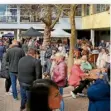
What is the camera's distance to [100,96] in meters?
5.10

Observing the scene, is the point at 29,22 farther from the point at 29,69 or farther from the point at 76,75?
the point at 29,69

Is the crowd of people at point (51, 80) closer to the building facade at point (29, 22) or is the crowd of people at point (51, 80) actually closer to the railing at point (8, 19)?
the building facade at point (29, 22)

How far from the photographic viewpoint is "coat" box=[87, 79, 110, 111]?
16.5ft

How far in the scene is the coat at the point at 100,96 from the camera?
502cm

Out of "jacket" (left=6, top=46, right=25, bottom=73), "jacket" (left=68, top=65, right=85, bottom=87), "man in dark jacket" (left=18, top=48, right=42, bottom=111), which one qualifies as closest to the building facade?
"jacket" (left=68, top=65, right=85, bottom=87)

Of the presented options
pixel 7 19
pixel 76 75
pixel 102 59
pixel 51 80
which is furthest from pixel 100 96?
pixel 7 19

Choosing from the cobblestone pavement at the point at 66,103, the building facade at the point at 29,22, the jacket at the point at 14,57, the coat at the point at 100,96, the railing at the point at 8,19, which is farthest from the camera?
the railing at the point at 8,19

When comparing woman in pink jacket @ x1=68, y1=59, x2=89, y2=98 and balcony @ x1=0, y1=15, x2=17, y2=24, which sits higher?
balcony @ x1=0, y1=15, x2=17, y2=24

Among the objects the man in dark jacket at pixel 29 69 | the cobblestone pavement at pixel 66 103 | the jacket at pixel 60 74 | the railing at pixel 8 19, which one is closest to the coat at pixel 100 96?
the man in dark jacket at pixel 29 69

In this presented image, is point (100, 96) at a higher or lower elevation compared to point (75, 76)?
higher

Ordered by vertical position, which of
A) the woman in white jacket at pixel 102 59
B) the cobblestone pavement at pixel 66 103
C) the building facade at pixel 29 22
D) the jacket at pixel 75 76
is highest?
the building facade at pixel 29 22

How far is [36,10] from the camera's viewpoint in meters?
28.3

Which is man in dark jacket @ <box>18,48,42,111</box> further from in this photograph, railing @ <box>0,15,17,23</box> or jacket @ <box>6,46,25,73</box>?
railing @ <box>0,15,17,23</box>

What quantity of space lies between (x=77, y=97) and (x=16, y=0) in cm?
703
